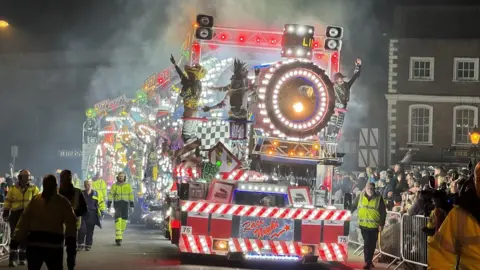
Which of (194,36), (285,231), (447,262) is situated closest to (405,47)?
(194,36)

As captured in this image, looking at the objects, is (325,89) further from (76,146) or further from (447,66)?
(76,146)

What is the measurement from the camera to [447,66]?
33.9 metres

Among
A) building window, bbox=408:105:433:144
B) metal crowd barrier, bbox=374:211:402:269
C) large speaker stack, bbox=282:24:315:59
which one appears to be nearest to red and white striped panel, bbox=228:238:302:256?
metal crowd barrier, bbox=374:211:402:269

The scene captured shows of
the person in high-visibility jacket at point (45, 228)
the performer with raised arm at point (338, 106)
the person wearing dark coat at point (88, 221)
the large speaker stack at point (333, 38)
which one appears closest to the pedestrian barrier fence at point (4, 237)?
the person wearing dark coat at point (88, 221)

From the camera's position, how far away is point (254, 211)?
1205 centimetres

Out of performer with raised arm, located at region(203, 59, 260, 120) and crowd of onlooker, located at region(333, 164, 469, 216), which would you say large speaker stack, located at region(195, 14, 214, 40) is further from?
crowd of onlooker, located at region(333, 164, 469, 216)

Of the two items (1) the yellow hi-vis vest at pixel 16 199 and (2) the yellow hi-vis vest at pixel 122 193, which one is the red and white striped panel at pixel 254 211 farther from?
(2) the yellow hi-vis vest at pixel 122 193

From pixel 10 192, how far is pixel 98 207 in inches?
160

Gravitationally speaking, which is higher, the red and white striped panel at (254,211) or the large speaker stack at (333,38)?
the large speaker stack at (333,38)

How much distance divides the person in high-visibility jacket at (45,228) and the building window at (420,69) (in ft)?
93.6

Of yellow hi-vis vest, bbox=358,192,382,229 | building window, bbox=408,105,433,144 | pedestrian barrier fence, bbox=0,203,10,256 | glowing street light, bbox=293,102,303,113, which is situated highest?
building window, bbox=408,105,433,144

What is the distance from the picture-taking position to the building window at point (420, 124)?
34000 millimetres

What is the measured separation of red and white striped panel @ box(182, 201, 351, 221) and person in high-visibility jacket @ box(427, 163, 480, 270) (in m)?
7.46

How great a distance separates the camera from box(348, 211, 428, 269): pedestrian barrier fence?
12469 millimetres
